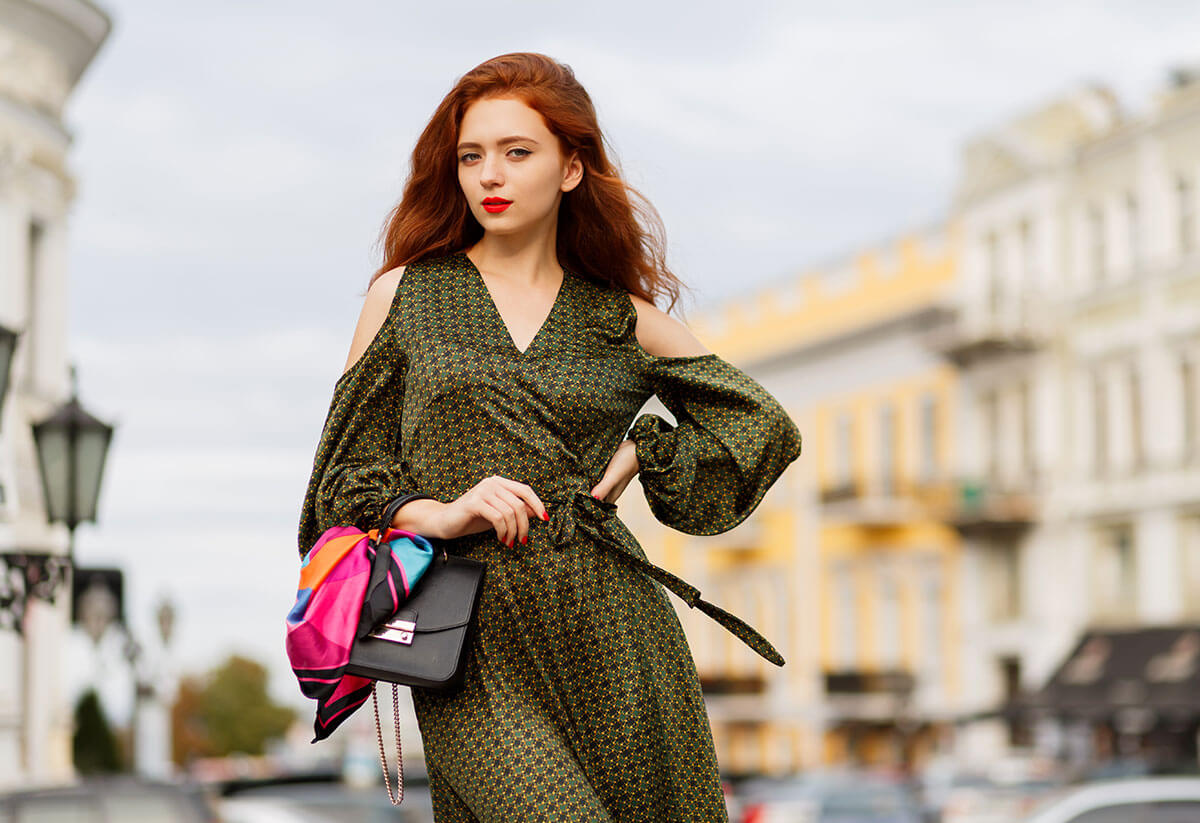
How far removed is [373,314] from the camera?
142 inches

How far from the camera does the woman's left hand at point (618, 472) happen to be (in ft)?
11.5

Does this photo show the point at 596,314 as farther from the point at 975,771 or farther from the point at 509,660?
the point at 975,771

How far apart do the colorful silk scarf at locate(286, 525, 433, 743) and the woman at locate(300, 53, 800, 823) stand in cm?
9

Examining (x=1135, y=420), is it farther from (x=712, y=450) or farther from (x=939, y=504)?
(x=712, y=450)

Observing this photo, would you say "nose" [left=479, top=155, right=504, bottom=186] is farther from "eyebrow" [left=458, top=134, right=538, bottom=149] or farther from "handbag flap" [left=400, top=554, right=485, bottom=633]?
"handbag flap" [left=400, top=554, right=485, bottom=633]

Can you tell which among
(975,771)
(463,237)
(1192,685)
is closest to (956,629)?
(1192,685)

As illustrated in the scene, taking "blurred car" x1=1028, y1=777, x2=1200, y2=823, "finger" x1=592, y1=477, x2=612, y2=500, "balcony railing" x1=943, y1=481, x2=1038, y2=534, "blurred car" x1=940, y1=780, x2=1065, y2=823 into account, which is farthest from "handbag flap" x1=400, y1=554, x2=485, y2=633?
"balcony railing" x1=943, y1=481, x2=1038, y2=534

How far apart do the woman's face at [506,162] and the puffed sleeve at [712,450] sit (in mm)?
360

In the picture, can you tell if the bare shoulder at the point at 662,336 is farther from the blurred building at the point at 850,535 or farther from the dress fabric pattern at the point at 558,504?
the blurred building at the point at 850,535

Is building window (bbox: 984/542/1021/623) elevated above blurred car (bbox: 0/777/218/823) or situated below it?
above

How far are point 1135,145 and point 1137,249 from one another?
5.99ft

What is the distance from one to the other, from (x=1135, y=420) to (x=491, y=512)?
3354 cm

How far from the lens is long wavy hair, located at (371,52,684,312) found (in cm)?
359

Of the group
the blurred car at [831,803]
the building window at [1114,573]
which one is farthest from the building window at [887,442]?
the blurred car at [831,803]
